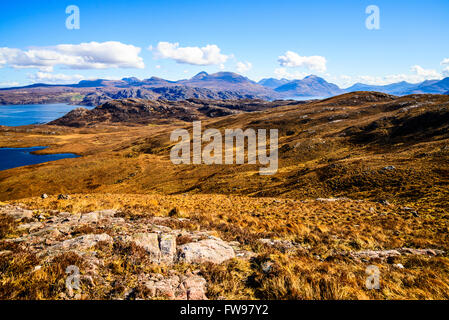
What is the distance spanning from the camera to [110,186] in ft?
167

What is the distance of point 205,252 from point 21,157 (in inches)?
5432

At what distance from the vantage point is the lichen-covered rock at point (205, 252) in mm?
7250

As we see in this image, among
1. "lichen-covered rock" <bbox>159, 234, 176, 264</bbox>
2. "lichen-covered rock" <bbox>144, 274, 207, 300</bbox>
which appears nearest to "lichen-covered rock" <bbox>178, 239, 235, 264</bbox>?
"lichen-covered rock" <bbox>159, 234, 176, 264</bbox>

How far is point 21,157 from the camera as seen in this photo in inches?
4016

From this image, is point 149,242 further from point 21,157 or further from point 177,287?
point 21,157

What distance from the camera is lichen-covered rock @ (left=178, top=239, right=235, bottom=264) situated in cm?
725

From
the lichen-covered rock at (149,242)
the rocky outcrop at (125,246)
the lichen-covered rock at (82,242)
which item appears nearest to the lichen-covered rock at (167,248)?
the rocky outcrop at (125,246)

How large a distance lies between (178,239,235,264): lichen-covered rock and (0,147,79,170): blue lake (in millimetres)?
116700

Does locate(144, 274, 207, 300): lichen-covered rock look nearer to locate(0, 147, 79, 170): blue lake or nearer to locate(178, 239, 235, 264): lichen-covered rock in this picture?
locate(178, 239, 235, 264): lichen-covered rock

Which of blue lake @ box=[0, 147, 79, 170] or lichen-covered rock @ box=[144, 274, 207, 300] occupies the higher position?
lichen-covered rock @ box=[144, 274, 207, 300]

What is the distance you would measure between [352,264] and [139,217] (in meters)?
10.9

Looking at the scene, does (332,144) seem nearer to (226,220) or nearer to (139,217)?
(226,220)

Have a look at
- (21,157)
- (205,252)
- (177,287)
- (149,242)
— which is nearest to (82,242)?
(149,242)
